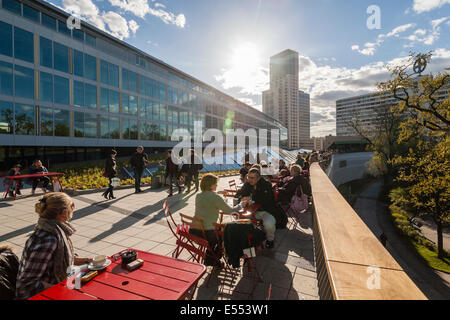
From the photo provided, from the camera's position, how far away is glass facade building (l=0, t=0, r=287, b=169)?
54.0ft

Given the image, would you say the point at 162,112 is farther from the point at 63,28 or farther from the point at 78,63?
the point at 63,28

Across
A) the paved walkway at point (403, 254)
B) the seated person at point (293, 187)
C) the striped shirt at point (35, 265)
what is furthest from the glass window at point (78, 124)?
the paved walkway at point (403, 254)

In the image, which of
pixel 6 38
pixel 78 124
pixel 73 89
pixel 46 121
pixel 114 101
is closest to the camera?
pixel 6 38

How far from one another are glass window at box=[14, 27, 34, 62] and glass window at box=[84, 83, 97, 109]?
4824mm

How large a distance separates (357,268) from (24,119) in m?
24.0

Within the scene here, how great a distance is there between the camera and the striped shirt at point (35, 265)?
69.8 inches

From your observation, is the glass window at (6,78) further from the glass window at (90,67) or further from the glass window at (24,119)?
the glass window at (90,67)

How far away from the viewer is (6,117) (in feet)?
53.0

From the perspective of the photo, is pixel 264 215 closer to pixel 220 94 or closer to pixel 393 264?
pixel 393 264

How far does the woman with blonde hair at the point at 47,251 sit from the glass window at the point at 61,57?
2372 centimetres

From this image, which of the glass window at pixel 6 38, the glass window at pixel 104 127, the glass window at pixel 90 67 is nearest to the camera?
the glass window at pixel 6 38

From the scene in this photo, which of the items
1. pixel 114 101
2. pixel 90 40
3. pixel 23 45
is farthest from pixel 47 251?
pixel 90 40

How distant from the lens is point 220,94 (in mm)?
46281
